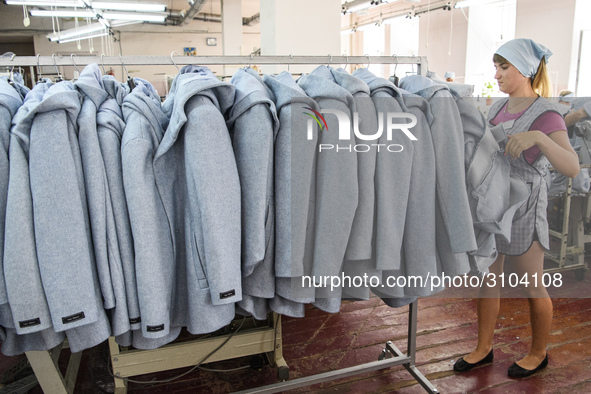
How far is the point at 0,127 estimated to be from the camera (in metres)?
1.20

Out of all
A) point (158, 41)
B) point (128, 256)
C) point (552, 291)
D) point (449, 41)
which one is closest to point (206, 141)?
point (128, 256)

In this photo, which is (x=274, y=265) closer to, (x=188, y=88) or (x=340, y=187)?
(x=340, y=187)

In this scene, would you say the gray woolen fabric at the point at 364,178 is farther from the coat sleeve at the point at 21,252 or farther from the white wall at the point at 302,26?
the white wall at the point at 302,26

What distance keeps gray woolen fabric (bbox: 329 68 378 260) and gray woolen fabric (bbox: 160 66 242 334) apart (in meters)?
0.42

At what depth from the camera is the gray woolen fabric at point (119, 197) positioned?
4.23 ft

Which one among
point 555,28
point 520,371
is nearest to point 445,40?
point 555,28

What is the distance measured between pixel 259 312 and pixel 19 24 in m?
14.6

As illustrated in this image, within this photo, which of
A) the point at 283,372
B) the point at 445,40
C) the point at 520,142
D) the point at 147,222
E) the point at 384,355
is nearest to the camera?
the point at 147,222

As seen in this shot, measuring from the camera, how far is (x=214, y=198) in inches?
49.8

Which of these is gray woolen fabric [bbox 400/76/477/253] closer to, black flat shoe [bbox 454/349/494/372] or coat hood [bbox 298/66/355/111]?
coat hood [bbox 298/66/355/111]

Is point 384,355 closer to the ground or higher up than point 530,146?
closer to the ground

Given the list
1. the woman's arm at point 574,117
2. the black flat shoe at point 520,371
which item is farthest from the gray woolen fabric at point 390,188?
the black flat shoe at point 520,371

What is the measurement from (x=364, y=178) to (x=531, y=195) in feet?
2.48

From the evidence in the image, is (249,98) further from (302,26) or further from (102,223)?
(302,26)
